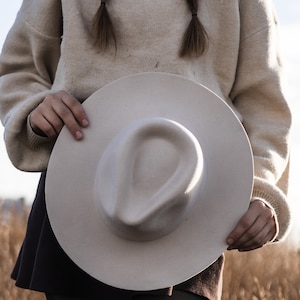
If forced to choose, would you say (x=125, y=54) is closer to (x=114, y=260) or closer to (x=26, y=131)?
(x=26, y=131)

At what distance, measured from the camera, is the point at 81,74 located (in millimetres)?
2746

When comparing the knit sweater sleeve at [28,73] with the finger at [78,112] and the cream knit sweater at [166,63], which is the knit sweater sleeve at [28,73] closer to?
the cream knit sweater at [166,63]

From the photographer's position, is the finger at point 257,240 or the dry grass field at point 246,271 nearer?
the finger at point 257,240

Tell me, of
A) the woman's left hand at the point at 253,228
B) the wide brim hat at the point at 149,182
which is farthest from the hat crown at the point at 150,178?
the woman's left hand at the point at 253,228

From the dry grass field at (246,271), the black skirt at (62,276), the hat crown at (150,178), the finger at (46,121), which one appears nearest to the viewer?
the hat crown at (150,178)

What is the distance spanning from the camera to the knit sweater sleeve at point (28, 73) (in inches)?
108

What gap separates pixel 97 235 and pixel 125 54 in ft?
1.63

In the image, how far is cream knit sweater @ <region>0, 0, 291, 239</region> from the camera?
2.73 metres

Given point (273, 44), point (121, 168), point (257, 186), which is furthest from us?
point (273, 44)

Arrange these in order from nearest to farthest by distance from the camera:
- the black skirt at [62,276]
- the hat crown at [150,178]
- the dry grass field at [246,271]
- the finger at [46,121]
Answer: the hat crown at [150,178], the finger at [46,121], the black skirt at [62,276], the dry grass field at [246,271]

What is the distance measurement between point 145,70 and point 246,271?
10.1 ft

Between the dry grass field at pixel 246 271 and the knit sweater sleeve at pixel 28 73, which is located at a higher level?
the knit sweater sleeve at pixel 28 73

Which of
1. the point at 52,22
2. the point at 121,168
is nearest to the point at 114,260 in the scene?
the point at 121,168

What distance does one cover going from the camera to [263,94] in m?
2.82
